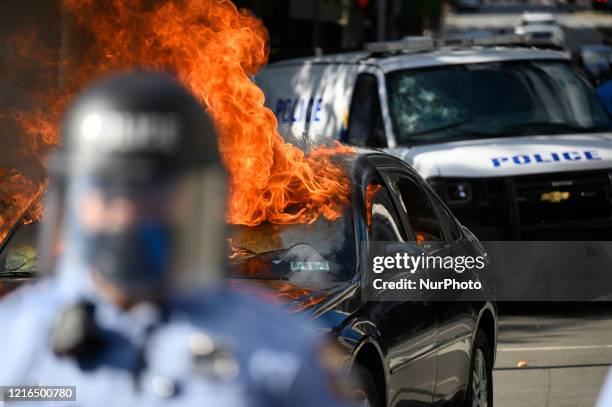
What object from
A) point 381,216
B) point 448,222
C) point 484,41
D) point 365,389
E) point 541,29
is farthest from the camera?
point 541,29

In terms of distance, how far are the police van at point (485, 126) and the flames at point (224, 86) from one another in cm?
260

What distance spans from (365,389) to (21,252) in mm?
1629

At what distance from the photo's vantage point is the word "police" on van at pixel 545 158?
12938mm

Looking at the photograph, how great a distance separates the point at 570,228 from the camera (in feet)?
43.4

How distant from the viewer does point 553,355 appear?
11.1m

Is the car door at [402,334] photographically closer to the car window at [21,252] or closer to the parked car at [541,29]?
the car window at [21,252]

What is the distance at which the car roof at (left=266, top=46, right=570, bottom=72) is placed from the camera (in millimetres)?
13797

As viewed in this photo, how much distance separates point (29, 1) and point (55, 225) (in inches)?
521

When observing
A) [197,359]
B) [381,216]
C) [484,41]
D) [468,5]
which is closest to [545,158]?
[484,41]

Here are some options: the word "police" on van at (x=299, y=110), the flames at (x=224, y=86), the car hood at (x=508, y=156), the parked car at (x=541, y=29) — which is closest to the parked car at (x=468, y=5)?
the parked car at (x=541, y=29)

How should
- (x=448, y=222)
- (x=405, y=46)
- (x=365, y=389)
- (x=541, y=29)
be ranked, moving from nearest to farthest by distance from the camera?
(x=365, y=389)
(x=448, y=222)
(x=405, y=46)
(x=541, y=29)

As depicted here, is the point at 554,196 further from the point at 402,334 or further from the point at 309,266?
the point at 309,266

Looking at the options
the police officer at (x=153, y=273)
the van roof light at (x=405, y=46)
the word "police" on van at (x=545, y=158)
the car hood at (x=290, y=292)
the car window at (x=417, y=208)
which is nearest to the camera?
the police officer at (x=153, y=273)

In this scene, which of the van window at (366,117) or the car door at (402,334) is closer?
the car door at (402,334)
